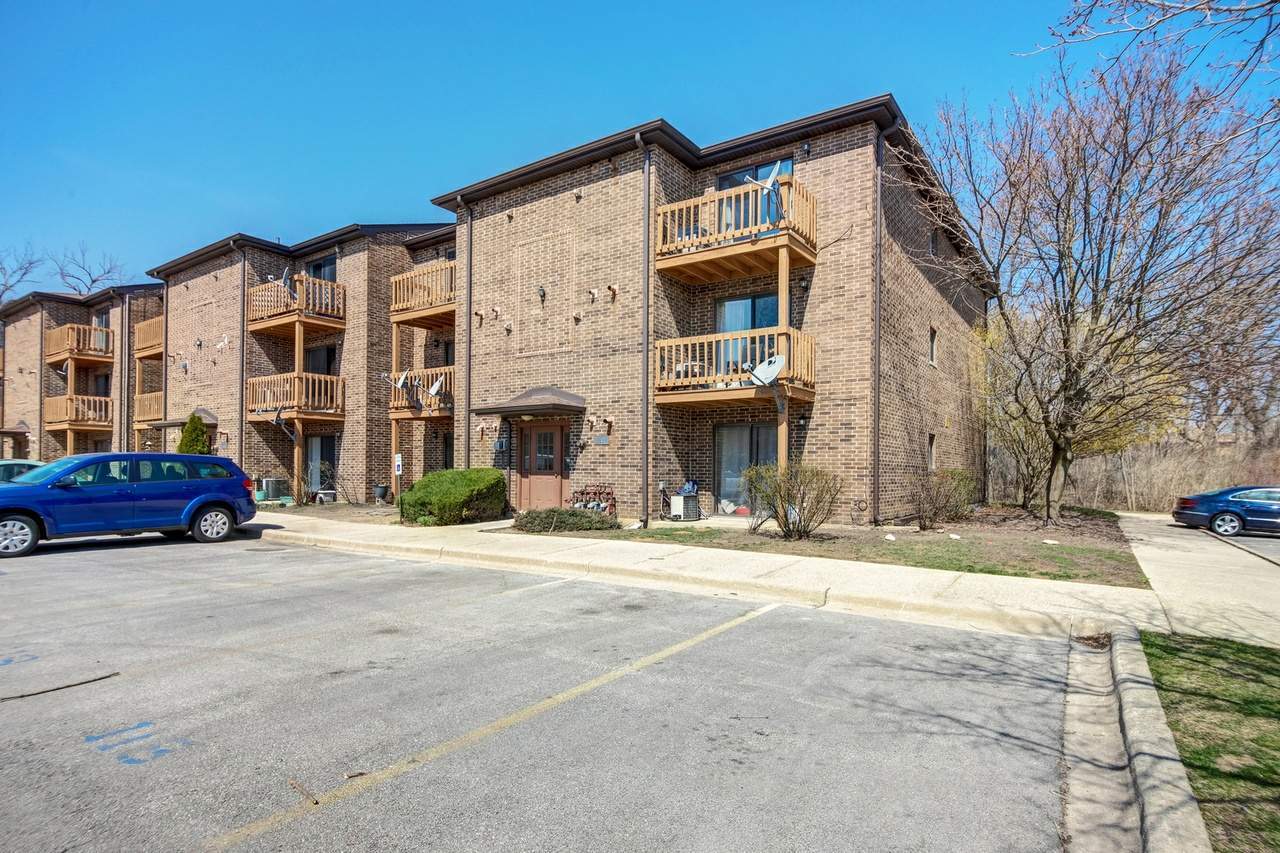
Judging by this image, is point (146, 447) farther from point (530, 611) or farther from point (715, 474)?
point (530, 611)

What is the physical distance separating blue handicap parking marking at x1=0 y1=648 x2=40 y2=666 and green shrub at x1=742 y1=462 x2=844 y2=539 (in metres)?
9.30

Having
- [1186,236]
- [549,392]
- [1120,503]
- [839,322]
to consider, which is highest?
[1186,236]

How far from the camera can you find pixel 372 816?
9.86ft

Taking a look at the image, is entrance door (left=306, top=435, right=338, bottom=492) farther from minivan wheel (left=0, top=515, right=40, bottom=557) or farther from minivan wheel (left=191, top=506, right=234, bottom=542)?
minivan wheel (left=0, top=515, right=40, bottom=557)

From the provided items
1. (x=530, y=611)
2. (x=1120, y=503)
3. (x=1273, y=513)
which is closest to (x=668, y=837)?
(x=530, y=611)

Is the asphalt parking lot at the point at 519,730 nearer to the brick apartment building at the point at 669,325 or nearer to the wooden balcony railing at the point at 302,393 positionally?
the brick apartment building at the point at 669,325

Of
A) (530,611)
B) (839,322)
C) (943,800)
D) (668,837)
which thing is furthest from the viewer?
(839,322)

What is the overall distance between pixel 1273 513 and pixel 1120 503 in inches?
335

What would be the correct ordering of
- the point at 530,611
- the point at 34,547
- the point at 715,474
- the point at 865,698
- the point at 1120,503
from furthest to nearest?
1. the point at 1120,503
2. the point at 715,474
3. the point at 34,547
4. the point at 530,611
5. the point at 865,698

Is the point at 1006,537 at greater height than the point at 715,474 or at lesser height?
lesser

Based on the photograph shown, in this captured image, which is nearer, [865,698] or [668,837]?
[668,837]

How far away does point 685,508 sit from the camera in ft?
48.8

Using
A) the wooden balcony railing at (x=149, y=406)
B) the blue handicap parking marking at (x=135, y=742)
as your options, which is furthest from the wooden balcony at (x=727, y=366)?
the wooden balcony railing at (x=149, y=406)

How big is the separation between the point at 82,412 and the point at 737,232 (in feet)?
101
